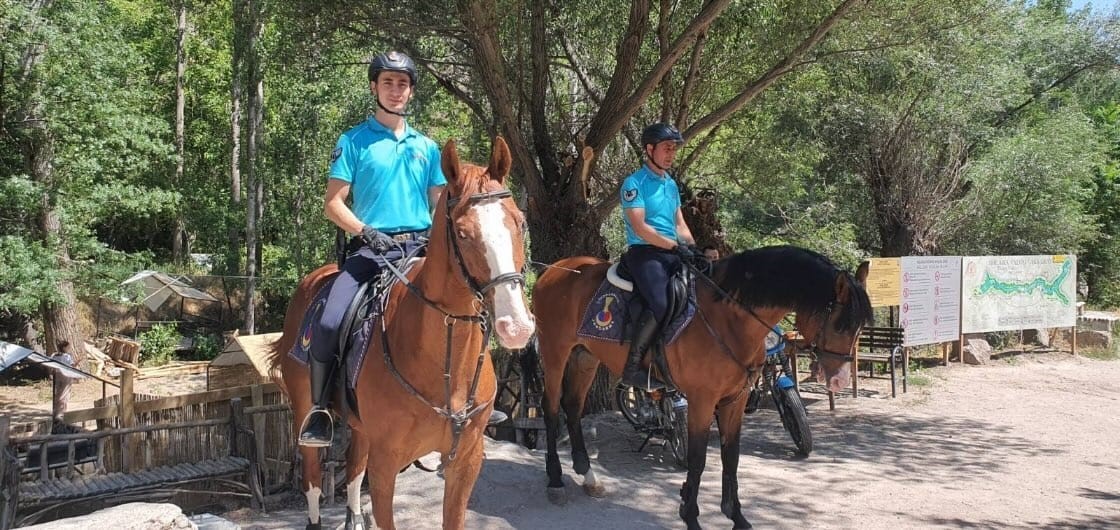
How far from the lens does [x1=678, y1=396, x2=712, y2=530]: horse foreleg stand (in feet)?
18.9

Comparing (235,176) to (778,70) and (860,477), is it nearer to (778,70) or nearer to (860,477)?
(778,70)

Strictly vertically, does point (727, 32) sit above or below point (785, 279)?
above

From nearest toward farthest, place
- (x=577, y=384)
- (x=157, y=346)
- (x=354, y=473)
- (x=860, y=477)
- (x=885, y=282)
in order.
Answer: (x=354, y=473) → (x=577, y=384) → (x=860, y=477) → (x=885, y=282) → (x=157, y=346)

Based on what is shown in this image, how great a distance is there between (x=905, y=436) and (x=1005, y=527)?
12.2ft

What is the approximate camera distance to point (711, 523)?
605cm

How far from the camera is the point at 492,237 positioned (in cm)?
274

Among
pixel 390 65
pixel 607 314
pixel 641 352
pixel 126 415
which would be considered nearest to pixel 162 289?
pixel 126 415

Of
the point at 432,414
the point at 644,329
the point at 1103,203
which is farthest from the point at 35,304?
the point at 1103,203

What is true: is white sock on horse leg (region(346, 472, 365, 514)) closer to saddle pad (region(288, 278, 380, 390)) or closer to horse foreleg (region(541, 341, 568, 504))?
saddle pad (region(288, 278, 380, 390))

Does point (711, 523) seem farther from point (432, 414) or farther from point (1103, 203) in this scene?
point (1103, 203)

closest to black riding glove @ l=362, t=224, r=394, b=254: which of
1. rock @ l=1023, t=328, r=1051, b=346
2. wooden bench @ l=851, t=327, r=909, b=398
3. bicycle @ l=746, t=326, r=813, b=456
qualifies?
bicycle @ l=746, t=326, r=813, b=456

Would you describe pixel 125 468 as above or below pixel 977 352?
below

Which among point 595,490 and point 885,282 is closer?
point 595,490

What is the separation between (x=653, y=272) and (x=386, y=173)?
2.68 meters
